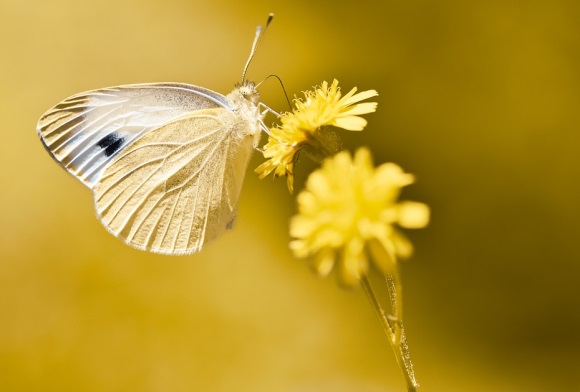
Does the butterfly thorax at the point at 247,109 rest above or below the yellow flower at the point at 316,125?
above

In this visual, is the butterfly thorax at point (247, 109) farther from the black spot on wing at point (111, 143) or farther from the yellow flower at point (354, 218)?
the yellow flower at point (354, 218)

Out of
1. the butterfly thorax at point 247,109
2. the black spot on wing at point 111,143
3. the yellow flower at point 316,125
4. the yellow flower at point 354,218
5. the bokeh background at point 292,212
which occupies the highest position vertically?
the bokeh background at point 292,212

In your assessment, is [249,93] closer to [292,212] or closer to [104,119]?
[104,119]

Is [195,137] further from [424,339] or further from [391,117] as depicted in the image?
[424,339]

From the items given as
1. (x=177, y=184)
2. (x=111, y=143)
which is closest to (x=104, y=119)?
(x=111, y=143)

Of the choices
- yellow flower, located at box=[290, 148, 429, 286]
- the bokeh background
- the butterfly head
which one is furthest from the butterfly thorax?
the bokeh background

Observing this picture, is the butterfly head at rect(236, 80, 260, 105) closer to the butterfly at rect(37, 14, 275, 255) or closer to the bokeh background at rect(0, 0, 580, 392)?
the butterfly at rect(37, 14, 275, 255)

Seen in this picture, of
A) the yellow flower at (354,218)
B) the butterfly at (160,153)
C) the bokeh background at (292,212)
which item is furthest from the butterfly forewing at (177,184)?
the bokeh background at (292,212)
